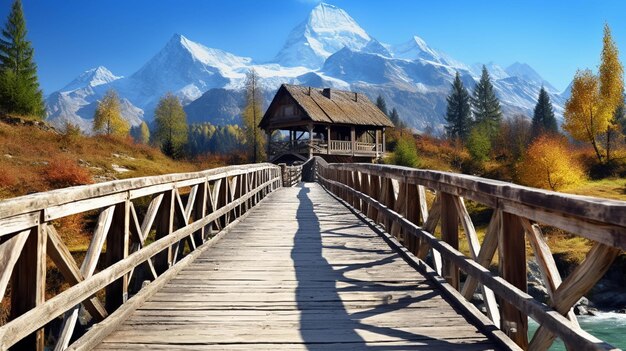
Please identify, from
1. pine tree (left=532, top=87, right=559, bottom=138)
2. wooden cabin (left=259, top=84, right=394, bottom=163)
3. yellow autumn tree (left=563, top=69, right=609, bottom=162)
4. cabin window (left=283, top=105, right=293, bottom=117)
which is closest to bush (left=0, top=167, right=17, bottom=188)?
wooden cabin (left=259, top=84, right=394, bottom=163)

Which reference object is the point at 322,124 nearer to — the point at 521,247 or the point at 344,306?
the point at 344,306

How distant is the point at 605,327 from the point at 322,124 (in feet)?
85.7

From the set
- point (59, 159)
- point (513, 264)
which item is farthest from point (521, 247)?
point (59, 159)

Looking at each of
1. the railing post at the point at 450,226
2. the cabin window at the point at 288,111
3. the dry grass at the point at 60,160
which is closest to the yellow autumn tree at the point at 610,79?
the cabin window at the point at 288,111

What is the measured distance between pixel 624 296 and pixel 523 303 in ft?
72.9

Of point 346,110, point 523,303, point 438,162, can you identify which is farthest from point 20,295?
point 438,162

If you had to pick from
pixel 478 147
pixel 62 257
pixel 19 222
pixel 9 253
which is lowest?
pixel 62 257

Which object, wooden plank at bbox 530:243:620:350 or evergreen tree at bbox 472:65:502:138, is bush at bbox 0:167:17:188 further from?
evergreen tree at bbox 472:65:502:138

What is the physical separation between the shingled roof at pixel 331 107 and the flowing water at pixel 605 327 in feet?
79.2

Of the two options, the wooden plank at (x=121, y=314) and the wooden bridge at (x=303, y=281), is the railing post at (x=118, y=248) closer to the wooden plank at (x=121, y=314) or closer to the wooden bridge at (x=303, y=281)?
the wooden bridge at (x=303, y=281)

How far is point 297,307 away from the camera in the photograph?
4.12 meters

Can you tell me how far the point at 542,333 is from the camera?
262 centimetres

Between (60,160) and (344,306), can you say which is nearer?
(344,306)

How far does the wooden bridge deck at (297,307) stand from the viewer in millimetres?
3293
